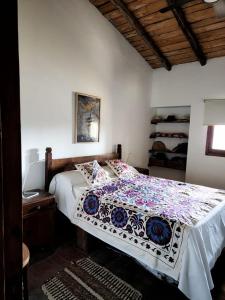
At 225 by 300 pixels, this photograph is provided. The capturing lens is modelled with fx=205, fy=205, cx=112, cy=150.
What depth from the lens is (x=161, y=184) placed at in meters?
2.94

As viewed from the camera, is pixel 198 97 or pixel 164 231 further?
pixel 198 97

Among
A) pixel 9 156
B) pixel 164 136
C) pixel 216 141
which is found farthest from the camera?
pixel 164 136

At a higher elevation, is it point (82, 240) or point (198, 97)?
point (198, 97)

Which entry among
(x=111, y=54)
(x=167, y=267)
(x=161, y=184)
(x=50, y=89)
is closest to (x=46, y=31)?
(x=50, y=89)

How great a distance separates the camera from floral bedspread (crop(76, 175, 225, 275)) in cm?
167

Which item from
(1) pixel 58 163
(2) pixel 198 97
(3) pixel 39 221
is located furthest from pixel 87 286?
(2) pixel 198 97

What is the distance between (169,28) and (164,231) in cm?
313

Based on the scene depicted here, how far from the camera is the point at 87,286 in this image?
1.84m

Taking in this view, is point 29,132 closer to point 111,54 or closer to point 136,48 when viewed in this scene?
point 111,54

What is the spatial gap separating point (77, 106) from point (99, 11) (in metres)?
1.62

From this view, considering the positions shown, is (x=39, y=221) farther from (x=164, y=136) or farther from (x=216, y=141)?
(x=216, y=141)

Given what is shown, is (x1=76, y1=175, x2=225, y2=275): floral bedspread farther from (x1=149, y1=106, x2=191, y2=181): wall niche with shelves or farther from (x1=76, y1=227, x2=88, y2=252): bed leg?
(x1=149, y1=106, x2=191, y2=181): wall niche with shelves

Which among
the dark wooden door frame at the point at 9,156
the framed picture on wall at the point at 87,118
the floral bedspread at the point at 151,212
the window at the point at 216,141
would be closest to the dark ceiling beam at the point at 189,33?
the window at the point at 216,141

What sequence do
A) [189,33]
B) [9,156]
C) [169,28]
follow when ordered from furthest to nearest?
[169,28] → [189,33] → [9,156]
